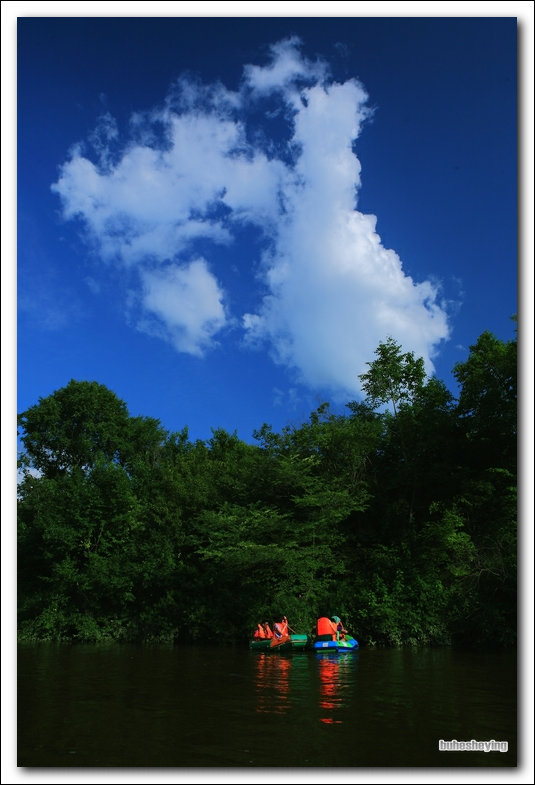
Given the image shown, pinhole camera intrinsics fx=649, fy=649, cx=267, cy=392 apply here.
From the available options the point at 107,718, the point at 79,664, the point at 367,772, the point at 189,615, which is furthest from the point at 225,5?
the point at 189,615

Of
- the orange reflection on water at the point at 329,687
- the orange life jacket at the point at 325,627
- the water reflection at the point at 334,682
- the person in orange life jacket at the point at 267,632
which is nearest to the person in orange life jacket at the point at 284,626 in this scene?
the person in orange life jacket at the point at 267,632

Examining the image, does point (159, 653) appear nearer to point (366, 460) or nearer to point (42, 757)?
point (366, 460)

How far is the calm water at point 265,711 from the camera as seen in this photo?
23.1ft

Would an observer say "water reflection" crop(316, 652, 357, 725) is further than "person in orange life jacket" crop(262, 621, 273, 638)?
No

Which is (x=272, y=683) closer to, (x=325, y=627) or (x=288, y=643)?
(x=288, y=643)

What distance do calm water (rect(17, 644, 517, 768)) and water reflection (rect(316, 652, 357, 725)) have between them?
0.02 metres

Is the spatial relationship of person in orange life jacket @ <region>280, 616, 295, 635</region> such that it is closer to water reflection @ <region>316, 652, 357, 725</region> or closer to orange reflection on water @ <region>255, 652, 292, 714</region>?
orange reflection on water @ <region>255, 652, 292, 714</region>

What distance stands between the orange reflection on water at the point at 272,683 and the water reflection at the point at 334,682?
617mm

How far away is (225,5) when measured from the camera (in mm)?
7164

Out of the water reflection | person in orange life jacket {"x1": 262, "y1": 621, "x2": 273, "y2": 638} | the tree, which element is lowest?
person in orange life jacket {"x1": 262, "y1": 621, "x2": 273, "y2": 638}

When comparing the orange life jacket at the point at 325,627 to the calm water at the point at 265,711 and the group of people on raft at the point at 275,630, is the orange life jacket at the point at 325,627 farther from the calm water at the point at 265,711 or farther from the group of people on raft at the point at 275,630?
the calm water at the point at 265,711

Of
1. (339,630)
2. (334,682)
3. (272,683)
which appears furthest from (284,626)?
(334,682)

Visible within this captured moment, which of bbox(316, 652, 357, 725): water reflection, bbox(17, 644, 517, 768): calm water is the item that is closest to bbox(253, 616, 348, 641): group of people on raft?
bbox(316, 652, 357, 725): water reflection

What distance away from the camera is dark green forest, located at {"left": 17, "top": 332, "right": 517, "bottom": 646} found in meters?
20.2
